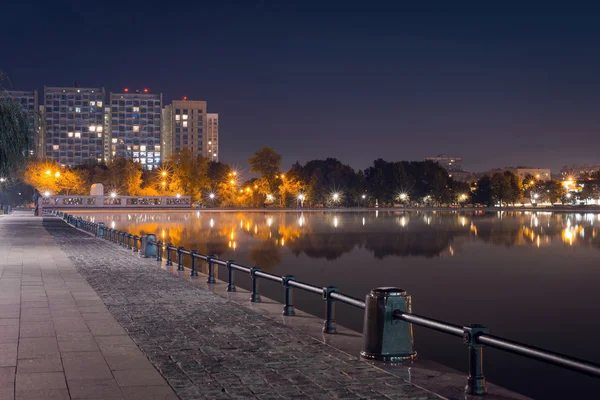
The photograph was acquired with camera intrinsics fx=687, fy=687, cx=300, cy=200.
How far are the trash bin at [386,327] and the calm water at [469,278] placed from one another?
4147 millimetres

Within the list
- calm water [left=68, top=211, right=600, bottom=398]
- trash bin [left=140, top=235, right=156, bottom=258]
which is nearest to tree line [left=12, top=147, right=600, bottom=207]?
calm water [left=68, top=211, right=600, bottom=398]

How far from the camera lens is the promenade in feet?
25.0

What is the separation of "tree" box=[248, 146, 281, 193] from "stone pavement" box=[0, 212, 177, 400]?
121 m

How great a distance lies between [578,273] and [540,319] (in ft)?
38.7

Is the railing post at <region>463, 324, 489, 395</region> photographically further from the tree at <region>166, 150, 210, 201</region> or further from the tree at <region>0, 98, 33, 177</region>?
the tree at <region>166, 150, 210, 201</region>

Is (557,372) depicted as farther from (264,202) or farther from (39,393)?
(264,202)

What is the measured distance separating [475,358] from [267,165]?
431ft

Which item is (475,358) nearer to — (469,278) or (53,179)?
(469,278)

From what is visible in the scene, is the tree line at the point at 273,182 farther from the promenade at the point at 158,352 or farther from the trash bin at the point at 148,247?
the promenade at the point at 158,352

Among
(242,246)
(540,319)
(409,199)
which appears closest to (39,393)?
(540,319)

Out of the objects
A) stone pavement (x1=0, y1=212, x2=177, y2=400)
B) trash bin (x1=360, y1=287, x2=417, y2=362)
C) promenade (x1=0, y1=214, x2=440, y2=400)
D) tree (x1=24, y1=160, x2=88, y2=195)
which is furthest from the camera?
tree (x1=24, y1=160, x2=88, y2=195)

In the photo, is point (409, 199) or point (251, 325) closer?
point (251, 325)

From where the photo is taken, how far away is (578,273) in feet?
96.3

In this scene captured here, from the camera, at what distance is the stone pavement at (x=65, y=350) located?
24.6 ft
